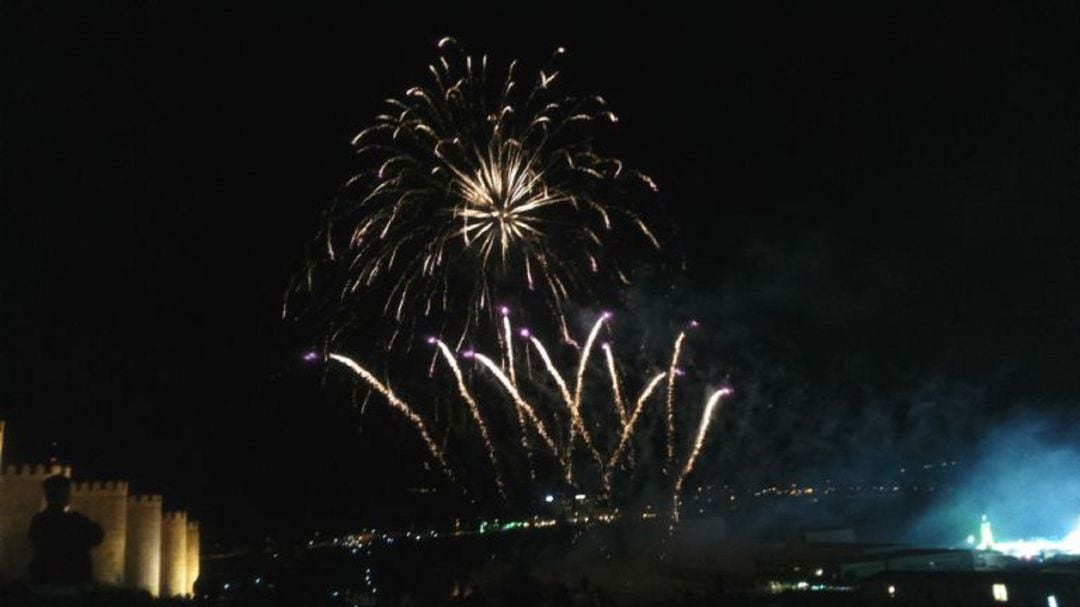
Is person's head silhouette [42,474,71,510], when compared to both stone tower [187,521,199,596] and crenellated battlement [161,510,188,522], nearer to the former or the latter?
crenellated battlement [161,510,188,522]

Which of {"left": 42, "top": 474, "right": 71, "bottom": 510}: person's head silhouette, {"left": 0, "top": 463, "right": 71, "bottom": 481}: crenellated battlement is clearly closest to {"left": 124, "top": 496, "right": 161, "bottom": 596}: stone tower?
{"left": 0, "top": 463, "right": 71, "bottom": 481}: crenellated battlement

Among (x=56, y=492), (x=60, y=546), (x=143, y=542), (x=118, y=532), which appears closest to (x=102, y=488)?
(x=118, y=532)

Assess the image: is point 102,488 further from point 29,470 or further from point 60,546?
point 60,546

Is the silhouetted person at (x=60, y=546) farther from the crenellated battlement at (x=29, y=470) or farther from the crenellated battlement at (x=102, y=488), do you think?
the crenellated battlement at (x=102, y=488)

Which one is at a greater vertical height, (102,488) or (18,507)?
(102,488)

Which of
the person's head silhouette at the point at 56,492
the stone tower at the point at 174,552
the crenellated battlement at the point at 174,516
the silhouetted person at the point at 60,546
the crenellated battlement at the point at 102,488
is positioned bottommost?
the silhouetted person at the point at 60,546

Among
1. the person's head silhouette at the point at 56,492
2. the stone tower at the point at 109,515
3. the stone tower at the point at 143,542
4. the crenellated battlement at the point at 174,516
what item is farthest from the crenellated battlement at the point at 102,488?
the person's head silhouette at the point at 56,492
